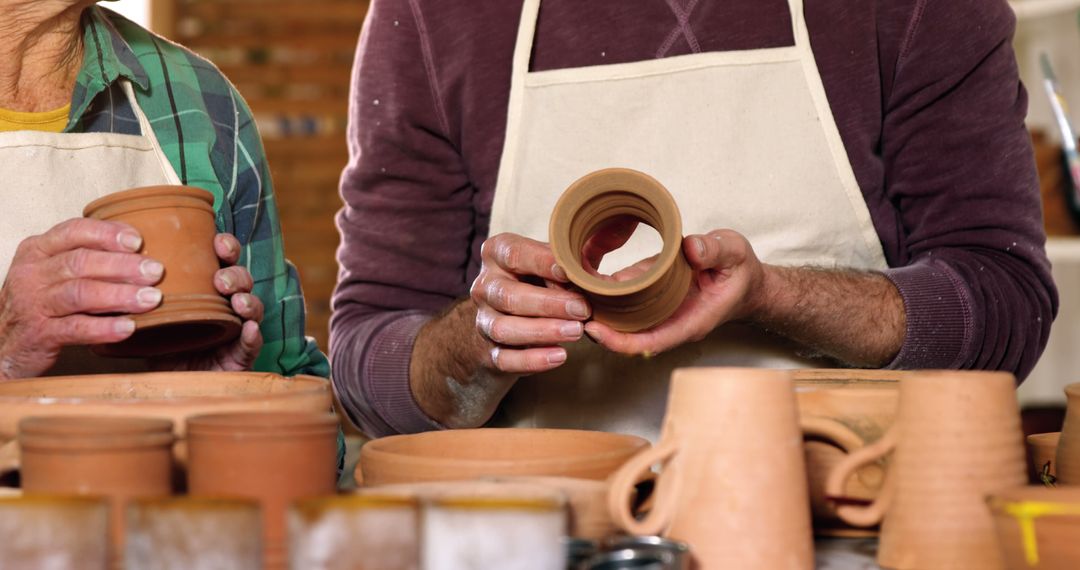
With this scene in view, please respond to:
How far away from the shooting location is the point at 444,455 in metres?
1.32

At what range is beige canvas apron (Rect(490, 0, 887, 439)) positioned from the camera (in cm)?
202

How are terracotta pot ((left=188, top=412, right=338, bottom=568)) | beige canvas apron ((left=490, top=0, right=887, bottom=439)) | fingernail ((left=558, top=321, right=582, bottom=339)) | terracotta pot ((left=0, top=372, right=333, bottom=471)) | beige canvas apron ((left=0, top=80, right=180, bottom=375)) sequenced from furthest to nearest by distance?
beige canvas apron ((left=490, top=0, right=887, bottom=439)), beige canvas apron ((left=0, top=80, right=180, bottom=375)), fingernail ((left=558, top=321, right=582, bottom=339)), terracotta pot ((left=0, top=372, right=333, bottom=471)), terracotta pot ((left=188, top=412, right=338, bottom=568))

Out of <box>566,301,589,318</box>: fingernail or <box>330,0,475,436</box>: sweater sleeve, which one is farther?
<box>330,0,475,436</box>: sweater sleeve

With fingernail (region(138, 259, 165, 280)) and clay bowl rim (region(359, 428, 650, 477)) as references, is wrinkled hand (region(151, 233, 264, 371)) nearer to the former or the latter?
fingernail (region(138, 259, 165, 280))

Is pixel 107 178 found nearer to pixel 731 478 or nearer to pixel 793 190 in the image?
pixel 793 190

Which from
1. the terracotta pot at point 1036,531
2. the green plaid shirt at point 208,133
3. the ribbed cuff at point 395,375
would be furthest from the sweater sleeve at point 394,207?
the terracotta pot at point 1036,531

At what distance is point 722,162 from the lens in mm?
2033

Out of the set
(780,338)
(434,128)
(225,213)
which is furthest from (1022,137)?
(225,213)

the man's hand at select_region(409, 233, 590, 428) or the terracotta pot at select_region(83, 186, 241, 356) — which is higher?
the terracotta pot at select_region(83, 186, 241, 356)

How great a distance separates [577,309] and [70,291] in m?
0.72

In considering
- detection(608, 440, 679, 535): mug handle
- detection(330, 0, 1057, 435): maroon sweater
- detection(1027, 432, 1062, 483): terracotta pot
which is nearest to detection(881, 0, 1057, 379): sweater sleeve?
detection(330, 0, 1057, 435): maroon sweater

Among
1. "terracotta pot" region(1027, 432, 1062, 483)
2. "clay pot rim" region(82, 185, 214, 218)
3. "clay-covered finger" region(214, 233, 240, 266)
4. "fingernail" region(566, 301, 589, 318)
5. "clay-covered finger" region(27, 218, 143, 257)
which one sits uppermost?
"clay pot rim" region(82, 185, 214, 218)

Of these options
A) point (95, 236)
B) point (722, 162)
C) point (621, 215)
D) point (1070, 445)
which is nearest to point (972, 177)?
point (722, 162)

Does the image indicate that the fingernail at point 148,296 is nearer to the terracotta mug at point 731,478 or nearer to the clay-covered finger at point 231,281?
the clay-covered finger at point 231,281
